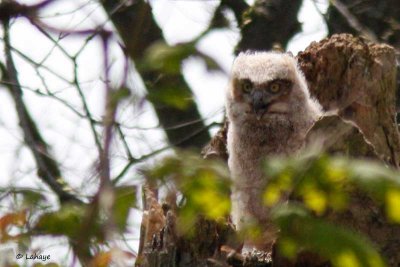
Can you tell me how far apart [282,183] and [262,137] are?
3.89 metres

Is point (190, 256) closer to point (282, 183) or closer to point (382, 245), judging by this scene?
point (382, 245)

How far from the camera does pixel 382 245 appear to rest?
3.28 meters

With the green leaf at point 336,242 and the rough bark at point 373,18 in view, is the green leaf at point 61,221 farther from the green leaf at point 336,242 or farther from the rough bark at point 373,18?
the rough bark at point 373,18

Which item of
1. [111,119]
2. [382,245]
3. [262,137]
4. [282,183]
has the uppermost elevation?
[262,137]

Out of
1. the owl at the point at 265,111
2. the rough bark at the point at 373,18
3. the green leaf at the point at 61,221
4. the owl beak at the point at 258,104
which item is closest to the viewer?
the green leaf at the point at 61,221

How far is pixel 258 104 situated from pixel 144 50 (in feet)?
12.5

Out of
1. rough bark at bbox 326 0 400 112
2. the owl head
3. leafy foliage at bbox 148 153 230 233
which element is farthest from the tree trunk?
rough bark at bbox 326 0 400 112

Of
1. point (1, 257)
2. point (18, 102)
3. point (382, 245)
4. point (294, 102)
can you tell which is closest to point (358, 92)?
point (294, 102)

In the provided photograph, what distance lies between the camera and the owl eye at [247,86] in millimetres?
5625

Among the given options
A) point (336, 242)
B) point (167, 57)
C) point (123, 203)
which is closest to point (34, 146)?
point (123, 203)

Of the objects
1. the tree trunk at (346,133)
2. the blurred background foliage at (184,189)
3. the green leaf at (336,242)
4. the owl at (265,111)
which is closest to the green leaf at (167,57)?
the blurred background foliage at (184,189)

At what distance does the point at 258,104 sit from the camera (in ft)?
18.0

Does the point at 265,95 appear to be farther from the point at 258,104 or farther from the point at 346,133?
the point at 346,133

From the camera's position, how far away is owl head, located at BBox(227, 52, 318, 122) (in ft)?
18.0
